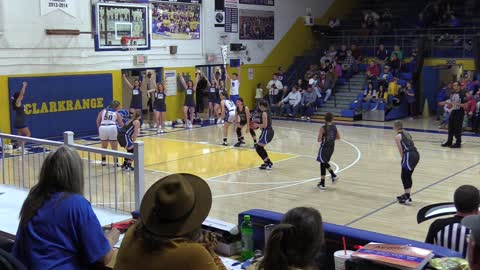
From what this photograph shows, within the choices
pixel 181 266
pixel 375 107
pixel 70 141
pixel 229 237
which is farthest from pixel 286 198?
pixel 375 107

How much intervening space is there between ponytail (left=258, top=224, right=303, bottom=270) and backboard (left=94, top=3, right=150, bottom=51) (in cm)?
1733

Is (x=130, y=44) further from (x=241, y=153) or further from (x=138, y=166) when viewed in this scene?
(x=138, y=166)

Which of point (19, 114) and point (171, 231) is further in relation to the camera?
point (19, 114)

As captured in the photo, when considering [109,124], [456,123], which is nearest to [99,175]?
[109,124]

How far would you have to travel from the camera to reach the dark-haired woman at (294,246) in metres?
2.62

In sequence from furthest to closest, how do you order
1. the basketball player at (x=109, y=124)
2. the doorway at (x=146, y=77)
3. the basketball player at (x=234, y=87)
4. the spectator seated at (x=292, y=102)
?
the spectator seated at (x=292, y=102)
the basketball player at (x=234, y=87)
the doorway at (x=146, y=77)
the basketball player at (x=109, y=124)

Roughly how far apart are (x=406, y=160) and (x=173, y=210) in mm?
8003

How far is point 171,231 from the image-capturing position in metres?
2.73

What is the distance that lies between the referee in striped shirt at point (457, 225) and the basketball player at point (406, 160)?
221 inches

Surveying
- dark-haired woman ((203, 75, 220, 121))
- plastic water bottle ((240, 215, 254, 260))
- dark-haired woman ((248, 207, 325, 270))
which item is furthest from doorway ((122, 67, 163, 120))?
dark-haired woman ((248, 207, 325, 270))

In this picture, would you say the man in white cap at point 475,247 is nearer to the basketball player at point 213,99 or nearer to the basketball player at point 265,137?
the basketball player at point 265,137

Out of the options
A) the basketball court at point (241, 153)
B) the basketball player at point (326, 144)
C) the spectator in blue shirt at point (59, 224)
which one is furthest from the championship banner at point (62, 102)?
the spectator in blue shirt at point (59, 224)

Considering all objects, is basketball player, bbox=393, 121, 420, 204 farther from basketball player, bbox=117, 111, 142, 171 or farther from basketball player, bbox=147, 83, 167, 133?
basketball player, bbox=147, 83, 167, 133

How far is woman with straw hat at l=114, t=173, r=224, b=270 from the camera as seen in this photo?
2.71 m
